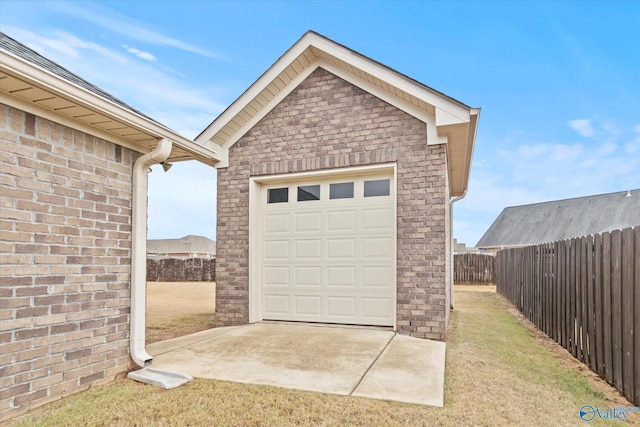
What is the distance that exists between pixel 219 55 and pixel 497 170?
31107 mm

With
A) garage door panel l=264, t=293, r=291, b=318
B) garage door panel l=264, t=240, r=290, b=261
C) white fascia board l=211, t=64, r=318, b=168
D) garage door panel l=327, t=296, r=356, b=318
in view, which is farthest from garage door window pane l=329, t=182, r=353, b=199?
garage door panel l=264, t=293, r=291, b=318

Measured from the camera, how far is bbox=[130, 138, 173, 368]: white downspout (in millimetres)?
4293

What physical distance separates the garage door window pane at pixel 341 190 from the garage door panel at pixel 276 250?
129cm

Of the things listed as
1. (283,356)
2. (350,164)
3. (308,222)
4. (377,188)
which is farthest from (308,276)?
(283,356)

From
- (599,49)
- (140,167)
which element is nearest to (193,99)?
(140,167)

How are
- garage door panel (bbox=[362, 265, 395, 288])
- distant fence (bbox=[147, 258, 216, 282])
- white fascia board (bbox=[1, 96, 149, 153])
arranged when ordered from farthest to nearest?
distant fence (bbox=[147, 258, 216, 282])
garage door panel (bbox=[362, 265, 395, 288])
white fascia board (bbox=[1, 96, 149, 153])

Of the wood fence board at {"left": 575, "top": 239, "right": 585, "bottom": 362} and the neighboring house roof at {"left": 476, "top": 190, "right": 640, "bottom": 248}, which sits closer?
the wood fence board at {"left": 575, "top": 239, "right": 585, "bottom": 362}

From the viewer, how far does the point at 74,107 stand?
3471mm

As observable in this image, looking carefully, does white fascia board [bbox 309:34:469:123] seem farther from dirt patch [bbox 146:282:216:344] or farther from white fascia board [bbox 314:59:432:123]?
dirt patch [bbox 146:282:216:344]

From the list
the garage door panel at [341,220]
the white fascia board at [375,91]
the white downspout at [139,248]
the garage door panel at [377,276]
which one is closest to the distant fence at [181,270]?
the garage door panel at [341,220]

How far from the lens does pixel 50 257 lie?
351 cm

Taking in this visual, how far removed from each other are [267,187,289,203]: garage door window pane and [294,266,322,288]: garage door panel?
137cm

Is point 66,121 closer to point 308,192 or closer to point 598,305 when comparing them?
point 308,192

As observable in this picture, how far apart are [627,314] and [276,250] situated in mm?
5352
